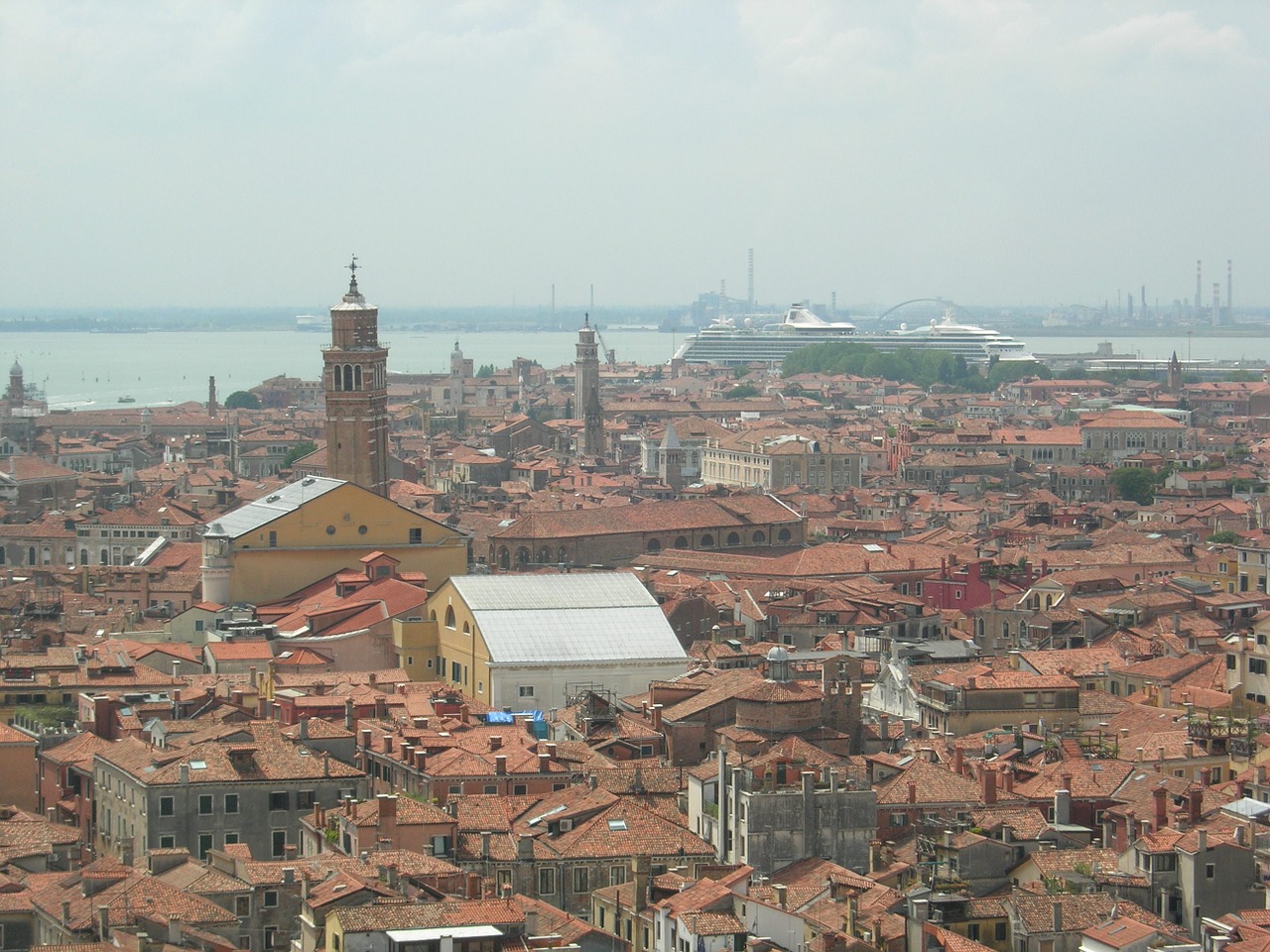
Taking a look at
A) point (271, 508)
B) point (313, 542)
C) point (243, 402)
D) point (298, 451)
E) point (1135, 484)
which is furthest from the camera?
point (243, 402)

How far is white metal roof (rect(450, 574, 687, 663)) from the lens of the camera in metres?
28.5

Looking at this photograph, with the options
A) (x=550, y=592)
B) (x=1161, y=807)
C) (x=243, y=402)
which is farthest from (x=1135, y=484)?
(x=243, y=402)

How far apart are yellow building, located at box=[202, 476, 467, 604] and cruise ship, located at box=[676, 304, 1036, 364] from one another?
119141mm

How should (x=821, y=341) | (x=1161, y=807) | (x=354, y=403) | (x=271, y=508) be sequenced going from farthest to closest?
(x=821, y=341), (x=354, y=403), (x=271, y=508), (x=1161, y=807)

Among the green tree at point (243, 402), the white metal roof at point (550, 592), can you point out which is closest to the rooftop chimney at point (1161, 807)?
the white metal roof at point (550, 592)

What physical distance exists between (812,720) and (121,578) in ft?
64.6

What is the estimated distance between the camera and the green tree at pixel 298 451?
7388cm

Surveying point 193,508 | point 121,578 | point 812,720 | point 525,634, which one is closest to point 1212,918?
point 812,720

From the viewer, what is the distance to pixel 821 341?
165375 millimetres

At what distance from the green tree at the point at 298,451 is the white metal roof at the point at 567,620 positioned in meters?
42.8

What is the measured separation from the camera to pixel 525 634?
28781 millimetres

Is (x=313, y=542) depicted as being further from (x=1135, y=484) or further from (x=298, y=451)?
(x=298, y=451)

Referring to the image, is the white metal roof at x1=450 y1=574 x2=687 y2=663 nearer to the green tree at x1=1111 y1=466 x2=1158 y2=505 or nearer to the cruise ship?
the green tree at x1=1111 y1=466 x2=1158 y2=505

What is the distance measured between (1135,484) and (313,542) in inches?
1324
